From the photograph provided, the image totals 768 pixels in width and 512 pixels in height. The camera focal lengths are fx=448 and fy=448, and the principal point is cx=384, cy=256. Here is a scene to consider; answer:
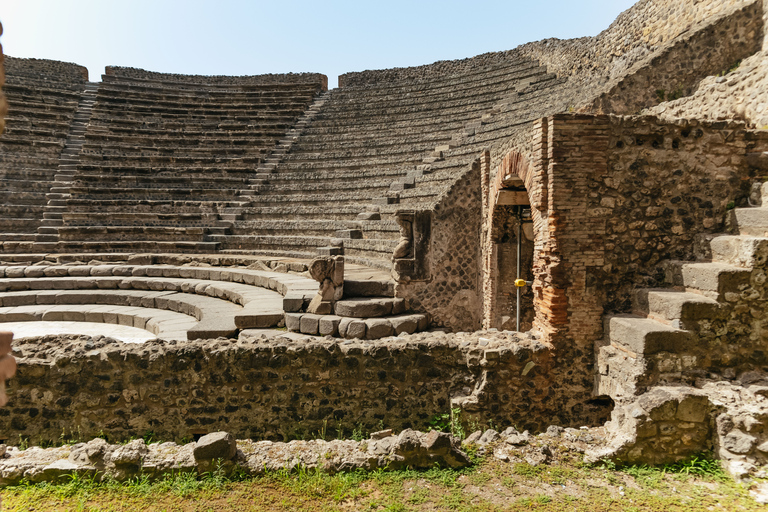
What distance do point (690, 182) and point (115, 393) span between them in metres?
6.67

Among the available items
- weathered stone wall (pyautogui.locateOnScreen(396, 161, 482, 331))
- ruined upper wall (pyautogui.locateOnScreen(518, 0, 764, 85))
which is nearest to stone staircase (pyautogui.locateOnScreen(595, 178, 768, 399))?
weathered stone wall (pyautogui.locateOnScreen(396, 161, 482, 331))

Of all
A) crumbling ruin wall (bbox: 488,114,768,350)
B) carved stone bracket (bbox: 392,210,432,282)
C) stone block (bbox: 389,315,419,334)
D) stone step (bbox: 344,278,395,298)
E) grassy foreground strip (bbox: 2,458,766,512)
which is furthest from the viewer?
carved stone bracket (bbox: 392,210,432,282)

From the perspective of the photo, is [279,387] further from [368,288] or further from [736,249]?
[736,249]

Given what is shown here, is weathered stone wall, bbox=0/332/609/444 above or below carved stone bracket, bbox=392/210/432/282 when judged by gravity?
below

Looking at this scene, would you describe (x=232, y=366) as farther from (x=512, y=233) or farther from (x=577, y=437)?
(x=512, y=233)

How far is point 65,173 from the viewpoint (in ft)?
46.3

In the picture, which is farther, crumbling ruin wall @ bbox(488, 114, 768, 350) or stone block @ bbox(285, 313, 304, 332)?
stone block @ bbox(285, 313, 304, 332)

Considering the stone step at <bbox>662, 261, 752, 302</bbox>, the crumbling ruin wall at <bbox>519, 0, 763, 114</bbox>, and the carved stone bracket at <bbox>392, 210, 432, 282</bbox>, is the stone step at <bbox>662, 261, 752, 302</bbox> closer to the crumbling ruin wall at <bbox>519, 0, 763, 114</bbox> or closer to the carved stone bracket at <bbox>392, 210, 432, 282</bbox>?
the carved stone bracket at <bbox>392, 210, 432, 282</bbox>

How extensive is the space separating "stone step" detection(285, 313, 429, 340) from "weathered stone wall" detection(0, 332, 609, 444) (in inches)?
42.3

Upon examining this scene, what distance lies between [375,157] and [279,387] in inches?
400

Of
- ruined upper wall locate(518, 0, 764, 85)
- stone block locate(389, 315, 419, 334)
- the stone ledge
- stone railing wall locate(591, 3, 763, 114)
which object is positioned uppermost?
ruined upper wall locate(518, 0, 764, 85)

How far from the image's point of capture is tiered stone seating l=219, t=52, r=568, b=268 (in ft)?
36.1

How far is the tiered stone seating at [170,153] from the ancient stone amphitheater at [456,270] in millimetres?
107

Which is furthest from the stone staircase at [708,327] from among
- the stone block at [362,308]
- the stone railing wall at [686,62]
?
the stone railing wall at [686,62]
